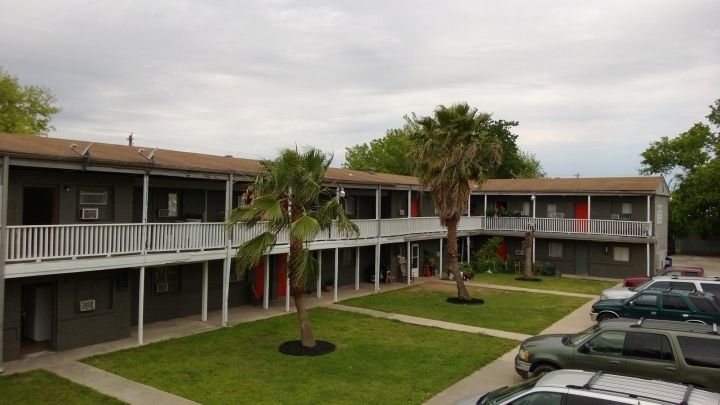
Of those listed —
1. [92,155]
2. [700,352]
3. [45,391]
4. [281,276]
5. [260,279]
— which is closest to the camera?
[700,352]

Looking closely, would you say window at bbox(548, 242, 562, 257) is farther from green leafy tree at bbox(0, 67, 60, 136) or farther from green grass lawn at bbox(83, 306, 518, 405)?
green leafy tree at bbox(0, 67, 60, 136)

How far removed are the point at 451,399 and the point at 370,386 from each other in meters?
1.81

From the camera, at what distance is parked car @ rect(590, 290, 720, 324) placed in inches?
582

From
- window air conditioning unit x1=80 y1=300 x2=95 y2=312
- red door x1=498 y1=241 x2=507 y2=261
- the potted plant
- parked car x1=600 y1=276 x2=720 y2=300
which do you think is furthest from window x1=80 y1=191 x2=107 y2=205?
red door x1=498 y1=241 x2=507 y2=261

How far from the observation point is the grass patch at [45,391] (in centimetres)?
1073

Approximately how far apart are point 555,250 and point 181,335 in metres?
24.2

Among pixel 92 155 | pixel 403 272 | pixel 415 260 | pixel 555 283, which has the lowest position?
pixel 555 283

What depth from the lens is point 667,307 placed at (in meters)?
15.4

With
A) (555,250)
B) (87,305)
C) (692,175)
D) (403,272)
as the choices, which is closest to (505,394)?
(87,305)

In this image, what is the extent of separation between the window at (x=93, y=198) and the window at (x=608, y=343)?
13.6 metres

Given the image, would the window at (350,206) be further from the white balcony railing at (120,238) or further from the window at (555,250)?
the window at (555,250)

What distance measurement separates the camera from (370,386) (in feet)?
38.3

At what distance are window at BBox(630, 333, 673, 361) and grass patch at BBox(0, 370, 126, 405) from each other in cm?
1032

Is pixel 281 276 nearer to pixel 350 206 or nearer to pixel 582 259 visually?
pixel 350 206
